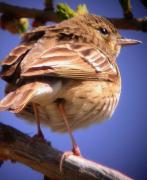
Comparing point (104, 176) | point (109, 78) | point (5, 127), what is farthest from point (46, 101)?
point (104, 176)

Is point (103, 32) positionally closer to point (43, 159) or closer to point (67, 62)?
point (67, 62)

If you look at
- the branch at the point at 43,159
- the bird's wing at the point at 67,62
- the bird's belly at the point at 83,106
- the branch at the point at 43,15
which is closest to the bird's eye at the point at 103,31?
the bird's wing at the point at 67,62

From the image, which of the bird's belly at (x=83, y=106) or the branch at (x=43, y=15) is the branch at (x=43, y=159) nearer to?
the bird's belly at (x=83, y=106)

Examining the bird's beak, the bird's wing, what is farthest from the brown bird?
the bird's beak

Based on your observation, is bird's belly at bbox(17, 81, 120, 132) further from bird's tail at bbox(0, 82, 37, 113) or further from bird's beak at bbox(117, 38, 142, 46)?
bird's beak at bbox(117, 38, 142, 46)

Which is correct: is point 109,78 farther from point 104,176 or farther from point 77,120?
point 104,176

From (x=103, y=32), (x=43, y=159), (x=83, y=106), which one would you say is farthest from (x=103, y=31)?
(x=43, y=159)
